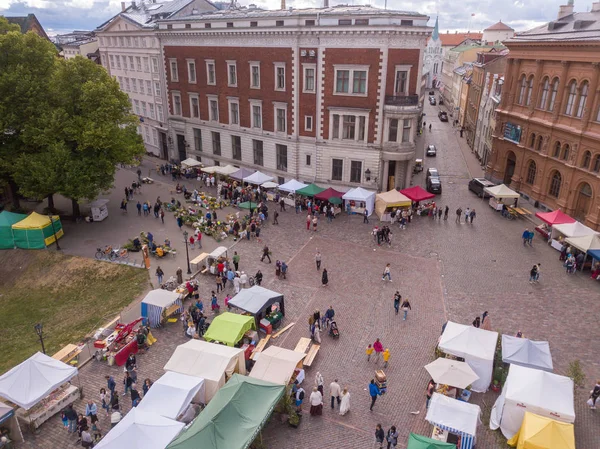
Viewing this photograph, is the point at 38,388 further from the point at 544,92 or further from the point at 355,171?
the point at 544,92

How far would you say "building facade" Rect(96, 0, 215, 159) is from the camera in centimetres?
5278

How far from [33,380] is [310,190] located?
88.6 ft

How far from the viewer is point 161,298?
79.7 feet

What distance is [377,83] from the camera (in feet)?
124

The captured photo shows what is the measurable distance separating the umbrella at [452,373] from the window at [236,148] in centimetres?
3478

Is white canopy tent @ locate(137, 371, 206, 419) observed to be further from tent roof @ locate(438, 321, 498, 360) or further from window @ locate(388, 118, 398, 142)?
window @ locate(388, 118, 398, 142)

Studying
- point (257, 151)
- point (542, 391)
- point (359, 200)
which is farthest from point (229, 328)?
point (257, 151)

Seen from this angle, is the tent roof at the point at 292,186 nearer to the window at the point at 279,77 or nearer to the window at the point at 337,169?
the window at the point at 337,169

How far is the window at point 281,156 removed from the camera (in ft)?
147

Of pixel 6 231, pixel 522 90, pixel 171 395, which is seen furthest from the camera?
pixel 522 90

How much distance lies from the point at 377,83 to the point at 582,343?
2487 centimetres

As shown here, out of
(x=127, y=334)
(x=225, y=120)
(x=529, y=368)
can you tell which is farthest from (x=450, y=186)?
(x=127, y=334)

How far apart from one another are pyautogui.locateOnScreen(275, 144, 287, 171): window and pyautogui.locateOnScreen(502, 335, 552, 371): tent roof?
29.5 meters

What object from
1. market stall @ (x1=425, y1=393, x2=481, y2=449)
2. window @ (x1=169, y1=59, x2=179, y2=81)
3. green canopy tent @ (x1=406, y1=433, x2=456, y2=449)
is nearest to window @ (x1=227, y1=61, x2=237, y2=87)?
window @ (x1=169, y1=59, x2=179, y2=81)
